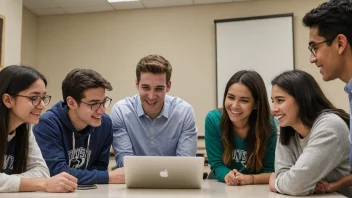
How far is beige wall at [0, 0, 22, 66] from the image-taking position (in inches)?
145

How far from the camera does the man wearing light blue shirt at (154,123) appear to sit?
225cm

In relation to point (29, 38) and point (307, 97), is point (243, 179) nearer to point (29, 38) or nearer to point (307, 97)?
point (307, 97)

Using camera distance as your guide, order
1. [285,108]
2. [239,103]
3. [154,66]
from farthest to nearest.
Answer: [154,66], [239,103], [285,108]

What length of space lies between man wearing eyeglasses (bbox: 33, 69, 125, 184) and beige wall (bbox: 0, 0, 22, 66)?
82.1 inches

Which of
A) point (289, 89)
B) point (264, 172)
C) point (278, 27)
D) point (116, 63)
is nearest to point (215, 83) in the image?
point (278, 27)

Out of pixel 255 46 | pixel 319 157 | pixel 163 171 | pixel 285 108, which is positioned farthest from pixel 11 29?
pixel 319 157

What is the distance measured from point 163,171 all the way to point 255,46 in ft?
10.8

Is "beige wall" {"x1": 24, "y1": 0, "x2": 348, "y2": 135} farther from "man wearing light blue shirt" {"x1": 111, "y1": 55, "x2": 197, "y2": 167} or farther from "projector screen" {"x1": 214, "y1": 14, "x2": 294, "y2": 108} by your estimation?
"man wearing light blue shirt" {"x1": 111, "y1": 55, "x2": 197, "y2": 167}

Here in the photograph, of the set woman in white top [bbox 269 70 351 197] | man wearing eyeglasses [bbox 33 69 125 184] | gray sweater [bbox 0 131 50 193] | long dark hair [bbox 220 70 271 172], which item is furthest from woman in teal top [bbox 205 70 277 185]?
gray sweater [bbox 0 131 50 193]

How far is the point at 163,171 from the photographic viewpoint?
57.2 inches

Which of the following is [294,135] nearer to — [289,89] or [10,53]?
[289,89]

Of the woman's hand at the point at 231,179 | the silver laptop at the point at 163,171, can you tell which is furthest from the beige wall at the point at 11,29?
the woman's hand at the point at 231,179

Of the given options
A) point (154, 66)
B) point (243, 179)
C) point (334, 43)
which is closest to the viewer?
point (334, 43)

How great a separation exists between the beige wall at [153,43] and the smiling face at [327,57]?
2.94 meters
